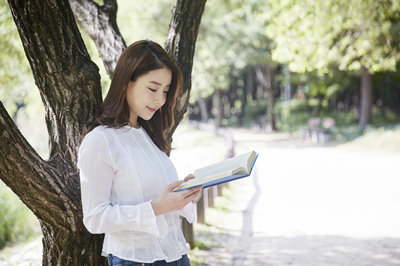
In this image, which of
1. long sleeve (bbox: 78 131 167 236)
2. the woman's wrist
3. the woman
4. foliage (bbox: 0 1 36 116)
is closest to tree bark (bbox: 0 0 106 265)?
the woman

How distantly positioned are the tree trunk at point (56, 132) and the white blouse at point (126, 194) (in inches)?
20.1

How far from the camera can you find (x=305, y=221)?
725 cm

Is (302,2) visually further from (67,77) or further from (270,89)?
(270,89)

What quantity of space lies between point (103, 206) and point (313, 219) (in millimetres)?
6149

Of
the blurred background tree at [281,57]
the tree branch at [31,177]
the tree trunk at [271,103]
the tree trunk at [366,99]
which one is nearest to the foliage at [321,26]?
the blurred background tree at [281,57]

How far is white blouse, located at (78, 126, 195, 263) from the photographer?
1857 millimetres

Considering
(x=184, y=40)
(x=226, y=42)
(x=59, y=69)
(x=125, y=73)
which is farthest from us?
(x=226, y=42)

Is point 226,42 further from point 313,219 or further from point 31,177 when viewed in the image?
point 31,177

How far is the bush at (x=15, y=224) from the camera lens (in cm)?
792

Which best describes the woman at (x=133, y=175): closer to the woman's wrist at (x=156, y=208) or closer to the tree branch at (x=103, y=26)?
the woman's wrist at (x=156, y=208)

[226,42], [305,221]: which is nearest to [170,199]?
[305,221]

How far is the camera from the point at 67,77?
2.55 metres

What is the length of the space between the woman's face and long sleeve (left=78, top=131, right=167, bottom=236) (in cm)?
35

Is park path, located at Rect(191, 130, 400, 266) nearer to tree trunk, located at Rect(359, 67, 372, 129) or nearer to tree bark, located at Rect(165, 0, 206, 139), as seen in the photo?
tree bark, located at Rect(165, 0, 206, 139)
